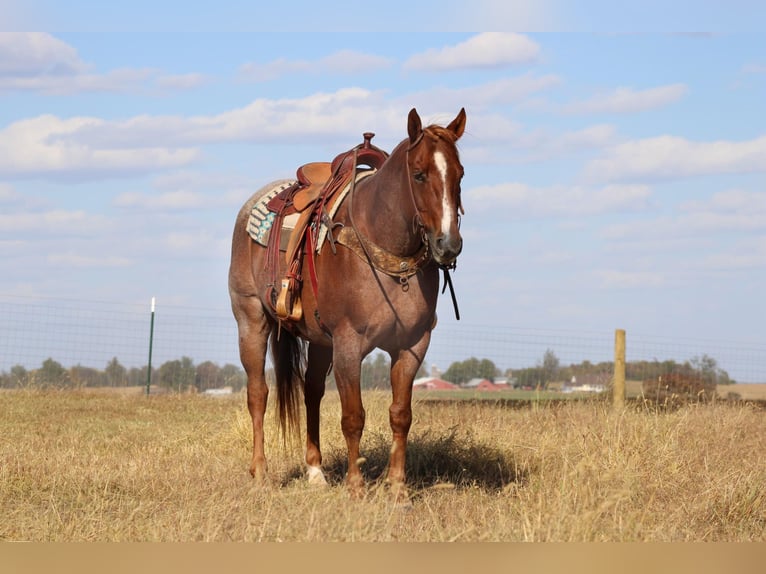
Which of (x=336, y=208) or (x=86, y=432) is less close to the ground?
(x=336, y=208)

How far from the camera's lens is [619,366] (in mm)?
16000

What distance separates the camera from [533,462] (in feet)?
26.7

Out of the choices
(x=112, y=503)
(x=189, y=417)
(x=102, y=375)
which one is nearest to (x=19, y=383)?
(x=189, y=417)

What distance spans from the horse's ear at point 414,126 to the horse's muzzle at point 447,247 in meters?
0.73

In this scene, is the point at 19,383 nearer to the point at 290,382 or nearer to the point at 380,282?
the point at 290,382

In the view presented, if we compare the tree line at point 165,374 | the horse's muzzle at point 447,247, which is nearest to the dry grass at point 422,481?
the horse's muzzle at point 447,247

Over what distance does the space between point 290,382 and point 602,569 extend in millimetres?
4523

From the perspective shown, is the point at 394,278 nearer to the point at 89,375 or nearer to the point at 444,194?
the point at 444,194

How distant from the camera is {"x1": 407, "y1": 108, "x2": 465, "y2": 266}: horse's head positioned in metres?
5.88

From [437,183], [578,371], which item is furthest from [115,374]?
[437,183]

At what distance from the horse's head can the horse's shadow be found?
7.41 feet

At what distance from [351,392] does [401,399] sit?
345 mm

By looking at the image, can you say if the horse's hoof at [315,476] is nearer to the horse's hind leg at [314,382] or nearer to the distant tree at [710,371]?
the horse's hind leg at [314,382]

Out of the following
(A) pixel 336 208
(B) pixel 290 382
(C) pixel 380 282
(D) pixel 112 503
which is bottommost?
(D) pixel 112 503
